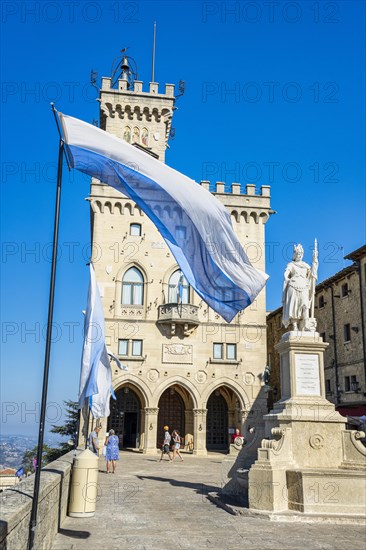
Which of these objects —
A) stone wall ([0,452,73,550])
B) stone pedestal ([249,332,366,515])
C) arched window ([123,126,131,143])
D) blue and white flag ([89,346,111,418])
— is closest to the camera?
stone wall ([0,452,73,550])

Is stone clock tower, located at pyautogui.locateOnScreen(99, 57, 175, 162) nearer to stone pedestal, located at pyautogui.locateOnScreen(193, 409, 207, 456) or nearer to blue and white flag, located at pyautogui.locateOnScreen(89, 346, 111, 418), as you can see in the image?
stone pedestal, located at pyautogui.locateOnScreen(193, 409, 207, 456)

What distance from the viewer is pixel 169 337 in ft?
111

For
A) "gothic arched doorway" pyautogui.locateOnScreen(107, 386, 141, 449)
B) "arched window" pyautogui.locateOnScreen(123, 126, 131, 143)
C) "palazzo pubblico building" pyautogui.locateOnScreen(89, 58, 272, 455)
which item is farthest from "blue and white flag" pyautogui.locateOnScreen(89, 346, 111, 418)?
"arched window" pyautogui.locateOnScreen(123, 126, 131, 143)

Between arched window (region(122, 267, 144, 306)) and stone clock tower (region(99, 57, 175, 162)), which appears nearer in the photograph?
arched window (region(122, 267, 144, 306))

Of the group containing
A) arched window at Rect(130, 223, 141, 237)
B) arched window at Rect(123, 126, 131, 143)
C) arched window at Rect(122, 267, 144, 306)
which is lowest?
arched window at Rect(122, 267, 144, 306)

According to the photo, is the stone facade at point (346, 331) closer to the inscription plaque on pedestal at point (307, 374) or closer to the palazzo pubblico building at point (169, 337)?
the palazzo pubblico building at point (169, 337)

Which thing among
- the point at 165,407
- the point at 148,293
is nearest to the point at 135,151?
the point at 148,293

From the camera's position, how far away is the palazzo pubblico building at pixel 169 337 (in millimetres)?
33062

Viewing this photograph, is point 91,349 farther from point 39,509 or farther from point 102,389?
point 39,509

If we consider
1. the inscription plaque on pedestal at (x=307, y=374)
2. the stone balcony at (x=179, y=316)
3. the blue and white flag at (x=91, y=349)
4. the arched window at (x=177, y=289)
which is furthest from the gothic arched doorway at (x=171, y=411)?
the inscription plaque on pedestal at (x=307, y=374)

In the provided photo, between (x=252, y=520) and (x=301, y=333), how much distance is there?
15.1 feet

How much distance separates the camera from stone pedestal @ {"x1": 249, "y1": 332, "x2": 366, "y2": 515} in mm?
9961

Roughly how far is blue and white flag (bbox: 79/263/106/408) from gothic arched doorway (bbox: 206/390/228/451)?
78.6ft

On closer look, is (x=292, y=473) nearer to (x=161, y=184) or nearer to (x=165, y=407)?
(x=161, y=184)
